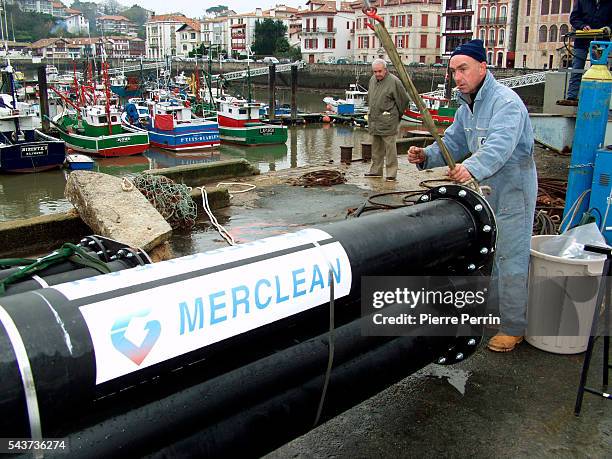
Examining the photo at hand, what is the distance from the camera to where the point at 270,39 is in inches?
3999

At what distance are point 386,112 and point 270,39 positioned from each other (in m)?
95.9

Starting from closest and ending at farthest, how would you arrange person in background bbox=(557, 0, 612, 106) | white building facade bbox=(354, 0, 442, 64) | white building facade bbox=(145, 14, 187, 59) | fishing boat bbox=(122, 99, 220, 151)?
person in background bbox=(557, 0, 612, 106)
fishing boat bbox=(122, 99, 220, 151)
white building facade bbox=(354, 0, 442, 64)
white building facade bbox=(145, 14, 187, 59)

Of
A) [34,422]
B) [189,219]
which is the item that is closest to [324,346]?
[34,422]

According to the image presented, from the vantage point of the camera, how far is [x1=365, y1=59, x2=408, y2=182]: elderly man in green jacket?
423 inches

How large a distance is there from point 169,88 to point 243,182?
43.9m

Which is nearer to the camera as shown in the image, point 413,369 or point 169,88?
point 413,369

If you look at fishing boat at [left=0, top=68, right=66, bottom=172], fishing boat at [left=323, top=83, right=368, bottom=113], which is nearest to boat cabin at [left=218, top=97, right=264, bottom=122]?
fishing boat at [left=323, top=83, right=368, bottom=113]

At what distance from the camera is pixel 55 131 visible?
35.3m

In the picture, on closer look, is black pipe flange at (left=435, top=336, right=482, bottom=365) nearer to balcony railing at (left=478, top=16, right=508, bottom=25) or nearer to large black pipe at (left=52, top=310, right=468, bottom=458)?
large black pipe at (left=52, top=310, right=468, bottom=458)

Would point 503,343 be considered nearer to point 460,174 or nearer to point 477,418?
point 477,418

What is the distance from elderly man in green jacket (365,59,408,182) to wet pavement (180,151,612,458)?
267 inches

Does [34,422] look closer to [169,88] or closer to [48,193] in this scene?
[48,193]

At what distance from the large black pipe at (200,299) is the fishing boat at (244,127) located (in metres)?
31.2

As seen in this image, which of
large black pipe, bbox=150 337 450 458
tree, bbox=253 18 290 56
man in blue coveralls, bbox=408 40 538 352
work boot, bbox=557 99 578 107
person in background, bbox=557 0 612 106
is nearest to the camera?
large black pipe, bbox=150 337 450 458
